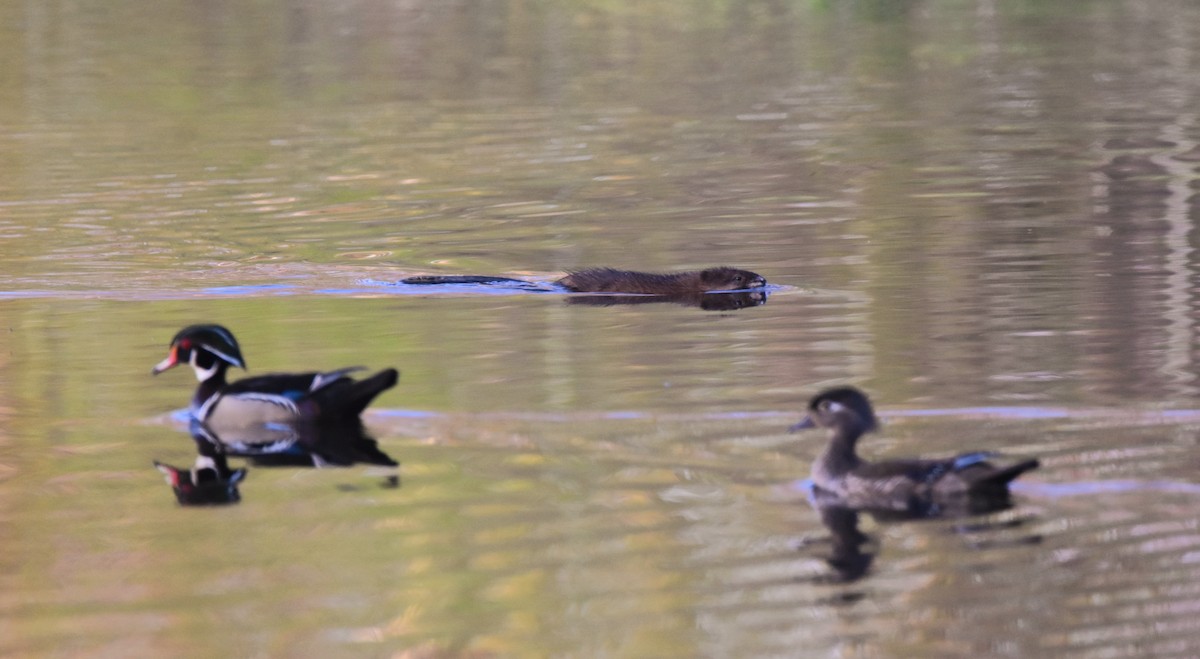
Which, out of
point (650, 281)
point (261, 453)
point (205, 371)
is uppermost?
point (205, 371)

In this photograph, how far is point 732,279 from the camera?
1602 centimetres

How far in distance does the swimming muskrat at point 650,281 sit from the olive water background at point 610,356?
1.27 feet

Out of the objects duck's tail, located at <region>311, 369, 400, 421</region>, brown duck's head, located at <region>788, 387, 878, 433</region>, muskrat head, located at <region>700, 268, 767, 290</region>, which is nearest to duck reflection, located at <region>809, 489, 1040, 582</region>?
brown duck's head, located at <region>788, 387, 878, 433</region>

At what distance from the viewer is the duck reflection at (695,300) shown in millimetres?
15672

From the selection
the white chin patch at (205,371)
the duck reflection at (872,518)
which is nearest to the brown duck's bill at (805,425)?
the duck reflection at (872,518)

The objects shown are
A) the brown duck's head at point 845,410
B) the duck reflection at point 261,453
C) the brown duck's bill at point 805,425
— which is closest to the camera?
the brown duck's head at point 845,410

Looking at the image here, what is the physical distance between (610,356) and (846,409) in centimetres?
383

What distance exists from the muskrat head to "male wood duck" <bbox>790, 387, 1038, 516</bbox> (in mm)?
6260

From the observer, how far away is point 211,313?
1595 cm

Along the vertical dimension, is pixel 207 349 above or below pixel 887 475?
above

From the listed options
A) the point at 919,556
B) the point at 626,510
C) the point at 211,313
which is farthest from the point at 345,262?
the point at 919,556

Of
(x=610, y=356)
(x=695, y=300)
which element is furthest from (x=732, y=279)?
(x=610, y=356)

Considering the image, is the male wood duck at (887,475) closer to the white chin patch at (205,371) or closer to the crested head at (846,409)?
the crested head at (846,409)

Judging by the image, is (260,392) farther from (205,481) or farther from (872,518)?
(872,518)
